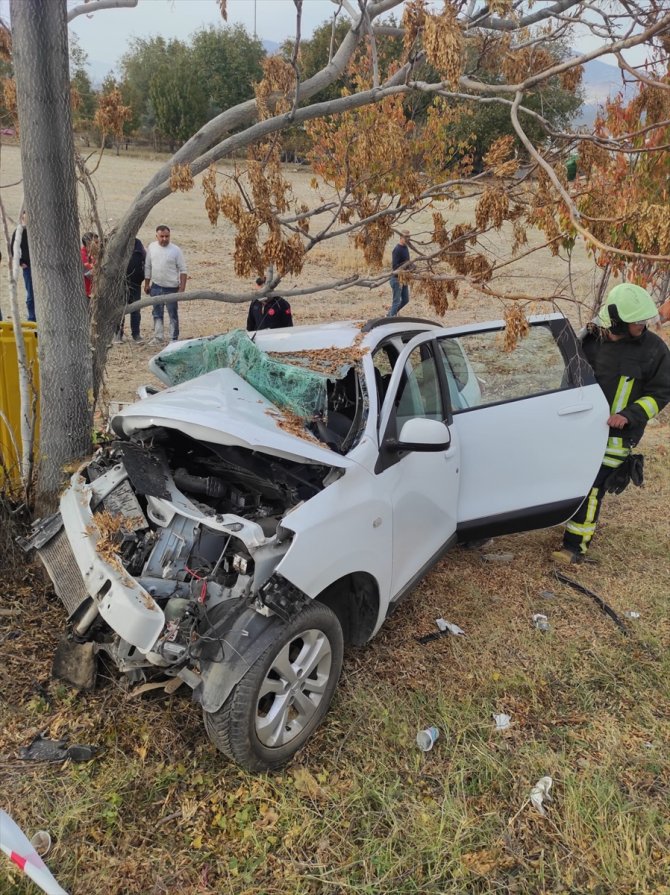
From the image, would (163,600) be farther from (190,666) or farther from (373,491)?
(373,491)

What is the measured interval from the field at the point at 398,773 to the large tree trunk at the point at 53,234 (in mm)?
644

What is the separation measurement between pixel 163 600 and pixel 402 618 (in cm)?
168

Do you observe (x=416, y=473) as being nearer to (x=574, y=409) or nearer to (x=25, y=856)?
(x=574, y=409)

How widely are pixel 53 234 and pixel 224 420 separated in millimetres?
1610

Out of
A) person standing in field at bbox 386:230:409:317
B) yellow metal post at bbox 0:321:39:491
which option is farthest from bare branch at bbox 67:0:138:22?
person standing in field at bbox 386:230:409:317

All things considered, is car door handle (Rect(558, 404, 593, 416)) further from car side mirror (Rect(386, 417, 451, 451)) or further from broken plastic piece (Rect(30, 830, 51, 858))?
broken plastic piece (Rect(30, 830, 51, 858))

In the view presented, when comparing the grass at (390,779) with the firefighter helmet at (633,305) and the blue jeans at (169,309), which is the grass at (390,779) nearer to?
the firefighter helmet at (633,305)

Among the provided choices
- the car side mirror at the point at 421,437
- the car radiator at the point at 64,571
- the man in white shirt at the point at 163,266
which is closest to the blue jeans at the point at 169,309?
the man in white shirt at the point at 163,266

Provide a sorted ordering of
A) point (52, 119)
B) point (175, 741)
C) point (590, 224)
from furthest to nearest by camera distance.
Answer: point (590, 224), point (52, 119), point (175, 741)

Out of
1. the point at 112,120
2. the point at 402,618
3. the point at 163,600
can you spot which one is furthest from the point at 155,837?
the point at 112,120

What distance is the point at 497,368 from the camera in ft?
13.9

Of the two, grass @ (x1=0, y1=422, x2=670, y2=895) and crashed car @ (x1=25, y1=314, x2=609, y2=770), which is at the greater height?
crashed car @ (x1=25, y1=314, x2=609, y2=770)

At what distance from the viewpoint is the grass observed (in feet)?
7.62

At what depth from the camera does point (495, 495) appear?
3.96 m
